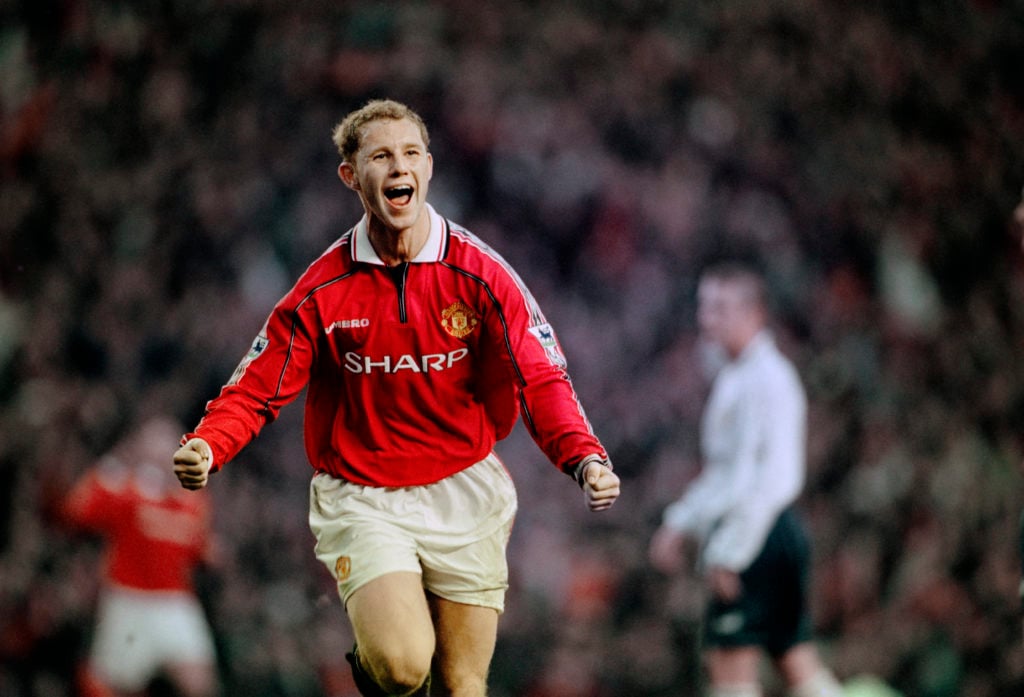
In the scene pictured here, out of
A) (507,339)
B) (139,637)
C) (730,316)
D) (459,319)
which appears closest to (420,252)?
(459,319)

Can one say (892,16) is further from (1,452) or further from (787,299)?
(1,452)

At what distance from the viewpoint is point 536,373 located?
3182mm

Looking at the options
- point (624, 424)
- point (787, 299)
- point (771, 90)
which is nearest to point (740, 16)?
point (771, 90)

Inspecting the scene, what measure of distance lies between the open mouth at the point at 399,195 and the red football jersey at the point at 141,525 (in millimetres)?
3652

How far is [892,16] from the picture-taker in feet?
27.5

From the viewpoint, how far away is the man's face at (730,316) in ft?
18.5

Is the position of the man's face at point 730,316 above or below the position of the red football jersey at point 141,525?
above

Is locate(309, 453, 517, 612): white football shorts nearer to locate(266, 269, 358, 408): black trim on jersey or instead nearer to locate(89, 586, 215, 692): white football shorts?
locate(266, 269, 358, 408): black trim on jersey

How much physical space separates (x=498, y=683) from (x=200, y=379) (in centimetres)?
239

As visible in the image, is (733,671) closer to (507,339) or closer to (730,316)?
(730,316)

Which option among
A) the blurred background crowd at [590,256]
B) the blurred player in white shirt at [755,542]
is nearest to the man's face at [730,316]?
the blurred player in white shirt at [755,542]

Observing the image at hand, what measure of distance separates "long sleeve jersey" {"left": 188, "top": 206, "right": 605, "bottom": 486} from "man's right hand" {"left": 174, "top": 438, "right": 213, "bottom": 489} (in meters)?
0.22

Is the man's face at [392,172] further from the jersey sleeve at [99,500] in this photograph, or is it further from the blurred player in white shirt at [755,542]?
the jersey sleeve at [99,500]

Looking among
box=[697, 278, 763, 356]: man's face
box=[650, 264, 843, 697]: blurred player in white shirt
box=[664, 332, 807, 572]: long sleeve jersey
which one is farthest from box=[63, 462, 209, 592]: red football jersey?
box=[697, 278, 763, 356]: man's face
